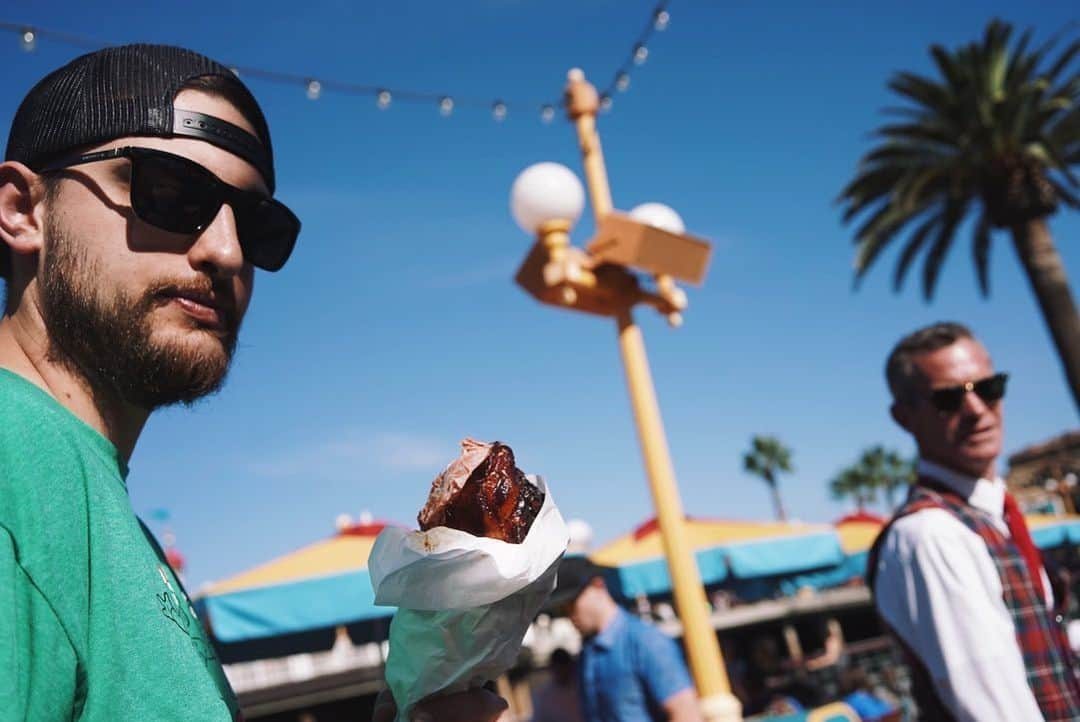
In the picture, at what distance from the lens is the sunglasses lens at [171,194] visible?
1.29 meters

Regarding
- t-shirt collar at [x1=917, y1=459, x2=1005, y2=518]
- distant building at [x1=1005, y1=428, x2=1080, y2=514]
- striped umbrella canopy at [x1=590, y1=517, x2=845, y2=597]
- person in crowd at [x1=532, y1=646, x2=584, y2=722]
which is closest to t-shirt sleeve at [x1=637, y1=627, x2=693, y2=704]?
person in crowd at [x1=532, y1=646, x2=584, y2=722]

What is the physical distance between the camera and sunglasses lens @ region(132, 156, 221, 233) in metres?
1.29

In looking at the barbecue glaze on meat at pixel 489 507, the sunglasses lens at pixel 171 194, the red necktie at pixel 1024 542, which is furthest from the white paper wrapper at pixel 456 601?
the red necktie at pixel 1024 542

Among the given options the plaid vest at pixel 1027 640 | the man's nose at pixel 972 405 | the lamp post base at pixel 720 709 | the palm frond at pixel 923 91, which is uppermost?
the palm frond at pixel 923 91

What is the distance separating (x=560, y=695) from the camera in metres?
5.28

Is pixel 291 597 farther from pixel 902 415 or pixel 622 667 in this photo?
pixel 902 415

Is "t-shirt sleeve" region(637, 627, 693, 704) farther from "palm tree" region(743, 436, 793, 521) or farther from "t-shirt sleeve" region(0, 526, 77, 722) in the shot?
"palm tree" region(743, 436, 793, 521)

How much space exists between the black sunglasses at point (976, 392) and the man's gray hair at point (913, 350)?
12cm

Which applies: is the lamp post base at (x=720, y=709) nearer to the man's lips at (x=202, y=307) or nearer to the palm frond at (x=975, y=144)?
the man's lips at (x=202, y=307)

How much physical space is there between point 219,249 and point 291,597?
603 centimetres

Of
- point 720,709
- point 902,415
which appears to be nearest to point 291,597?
point 720,709

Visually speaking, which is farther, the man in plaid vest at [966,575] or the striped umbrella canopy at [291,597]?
the striped umbrella canopy at [291,597]

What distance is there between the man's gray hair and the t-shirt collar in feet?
1.08

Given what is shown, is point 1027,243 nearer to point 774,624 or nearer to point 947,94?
point 947,94
